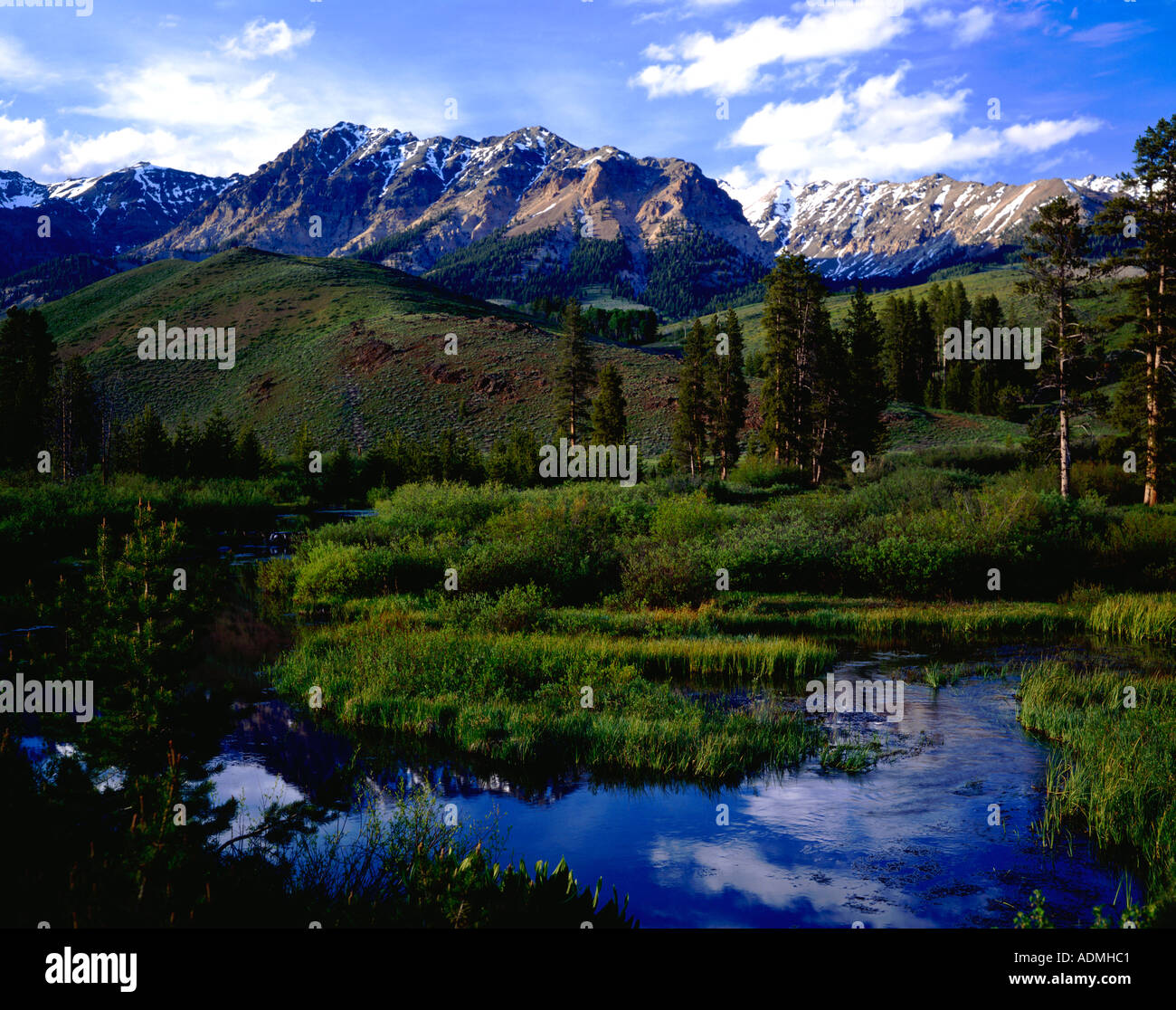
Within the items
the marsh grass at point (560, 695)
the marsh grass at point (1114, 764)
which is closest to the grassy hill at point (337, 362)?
the marsh grass at point (560, 695)

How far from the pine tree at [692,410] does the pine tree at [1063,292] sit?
103 feet

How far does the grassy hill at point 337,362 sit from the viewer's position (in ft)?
313

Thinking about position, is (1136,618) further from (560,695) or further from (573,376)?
(573,376)

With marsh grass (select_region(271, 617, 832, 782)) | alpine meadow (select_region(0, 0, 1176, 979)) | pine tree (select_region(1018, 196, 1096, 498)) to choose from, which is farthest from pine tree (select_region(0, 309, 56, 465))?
pine tree (select_region(1018, 196, 1096, 498))

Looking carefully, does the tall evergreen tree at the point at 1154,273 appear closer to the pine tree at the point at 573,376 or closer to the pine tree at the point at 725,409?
the pine tree at the point at 725,409

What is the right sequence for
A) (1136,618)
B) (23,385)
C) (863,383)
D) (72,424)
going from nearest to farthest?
1. (1136,618)
2. (23,385)
3. (72,424)
4. (863,383)

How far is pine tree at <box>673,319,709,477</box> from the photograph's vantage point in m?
67.6

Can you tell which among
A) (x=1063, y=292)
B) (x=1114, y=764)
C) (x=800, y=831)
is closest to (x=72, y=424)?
(x=1063, y=292)

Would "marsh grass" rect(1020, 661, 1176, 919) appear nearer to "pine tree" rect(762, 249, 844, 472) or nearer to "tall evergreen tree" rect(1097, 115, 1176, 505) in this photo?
"tall evergreen tree" rect(1097, 115, 1176, 505)

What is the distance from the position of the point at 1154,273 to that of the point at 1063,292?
5203 mm

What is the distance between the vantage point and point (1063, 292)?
3812cm
